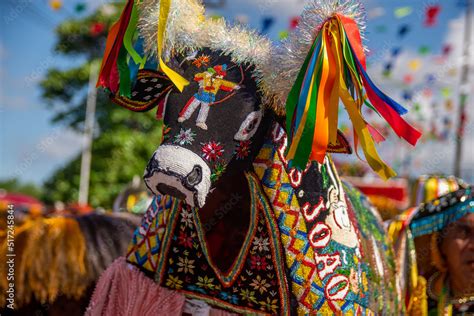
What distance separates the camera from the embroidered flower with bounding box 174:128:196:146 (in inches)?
73.1

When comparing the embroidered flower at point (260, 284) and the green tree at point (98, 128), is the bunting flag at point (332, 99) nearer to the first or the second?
the embroidered flower at point (260, 284)

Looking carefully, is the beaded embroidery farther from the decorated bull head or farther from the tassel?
the tassel

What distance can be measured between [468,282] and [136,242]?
161 centimetres

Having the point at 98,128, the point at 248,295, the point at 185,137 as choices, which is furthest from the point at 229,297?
the point at 98,128

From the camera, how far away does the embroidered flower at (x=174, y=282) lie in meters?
2.28

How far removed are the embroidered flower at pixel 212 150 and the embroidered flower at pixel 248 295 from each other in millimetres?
568

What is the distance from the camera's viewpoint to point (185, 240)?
2.24 metres

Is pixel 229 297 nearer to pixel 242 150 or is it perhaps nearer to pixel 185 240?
pixel 185 240

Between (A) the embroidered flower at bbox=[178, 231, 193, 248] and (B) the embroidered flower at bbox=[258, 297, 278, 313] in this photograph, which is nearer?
(B) the embroidered flower at bbox=[258, 297, 278, 313]

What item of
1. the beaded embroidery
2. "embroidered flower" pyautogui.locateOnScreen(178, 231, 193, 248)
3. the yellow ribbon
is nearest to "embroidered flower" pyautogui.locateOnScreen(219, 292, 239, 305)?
the beaded embroidery

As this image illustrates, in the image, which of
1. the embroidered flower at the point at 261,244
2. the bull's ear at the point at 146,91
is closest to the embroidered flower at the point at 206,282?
the embroidered flower at the point at 261,244

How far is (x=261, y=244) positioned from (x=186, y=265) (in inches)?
13.6

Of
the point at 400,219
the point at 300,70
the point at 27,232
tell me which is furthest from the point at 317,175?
the point at 27,232

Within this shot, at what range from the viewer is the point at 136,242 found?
243 centimetres
